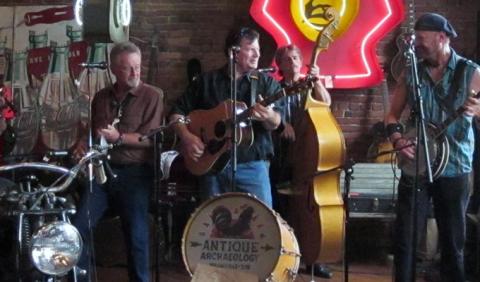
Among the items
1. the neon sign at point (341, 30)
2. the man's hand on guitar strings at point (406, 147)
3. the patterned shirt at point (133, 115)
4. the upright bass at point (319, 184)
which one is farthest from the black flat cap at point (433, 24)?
the neon sign at point (341, 30)

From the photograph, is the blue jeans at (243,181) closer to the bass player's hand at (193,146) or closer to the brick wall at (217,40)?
the bass player's hand at (193,146)

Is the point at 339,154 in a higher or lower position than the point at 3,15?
lower

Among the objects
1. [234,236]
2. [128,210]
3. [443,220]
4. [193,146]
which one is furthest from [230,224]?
[443,220]

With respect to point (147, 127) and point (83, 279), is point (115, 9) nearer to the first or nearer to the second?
point (147, 127)

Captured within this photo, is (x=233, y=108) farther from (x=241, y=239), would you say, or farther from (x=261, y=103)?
(x=241, y=239)

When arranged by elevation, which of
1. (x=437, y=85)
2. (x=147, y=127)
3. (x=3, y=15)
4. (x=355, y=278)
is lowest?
(x=355, y=278)

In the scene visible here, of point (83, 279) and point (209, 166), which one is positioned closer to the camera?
point (83, 279)

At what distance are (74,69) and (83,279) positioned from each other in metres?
3.02

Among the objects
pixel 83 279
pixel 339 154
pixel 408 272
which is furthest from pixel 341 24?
pixel 83 279

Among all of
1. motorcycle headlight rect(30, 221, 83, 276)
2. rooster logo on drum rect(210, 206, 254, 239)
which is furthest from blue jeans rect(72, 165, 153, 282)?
motorcycle headlight rect(30, 221, 83, 276)

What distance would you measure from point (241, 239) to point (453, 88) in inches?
53.5

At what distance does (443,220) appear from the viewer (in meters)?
4.08

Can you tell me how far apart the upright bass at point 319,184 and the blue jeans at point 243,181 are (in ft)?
1.41

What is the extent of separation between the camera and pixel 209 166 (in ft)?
14.0
